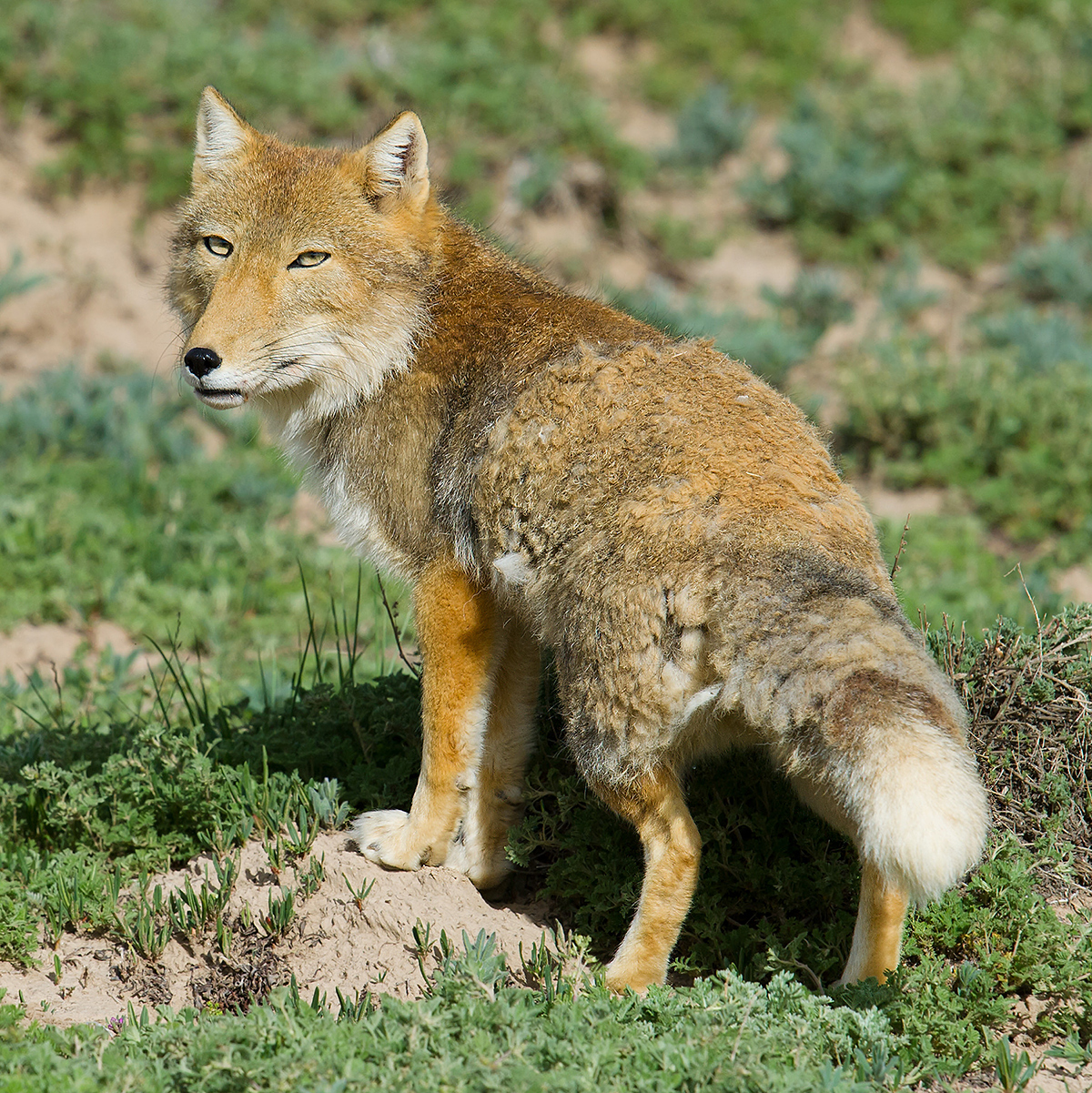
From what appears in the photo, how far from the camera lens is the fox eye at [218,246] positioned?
4883 millimetres

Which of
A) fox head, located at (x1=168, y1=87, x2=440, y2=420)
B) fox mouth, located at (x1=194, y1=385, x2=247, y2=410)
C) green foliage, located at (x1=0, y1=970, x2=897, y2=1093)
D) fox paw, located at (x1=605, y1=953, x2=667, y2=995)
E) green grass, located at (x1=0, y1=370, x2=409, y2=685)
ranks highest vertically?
fox head, located at (x1=168, y1=87, x2=440, y2=420)

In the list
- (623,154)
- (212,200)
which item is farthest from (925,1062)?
(623,154)

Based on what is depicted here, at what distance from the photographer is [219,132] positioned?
5152 millimetres

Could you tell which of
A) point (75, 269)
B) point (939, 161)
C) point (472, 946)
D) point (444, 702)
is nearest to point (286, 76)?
point (75, 269)

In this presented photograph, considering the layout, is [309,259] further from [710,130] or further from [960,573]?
[710,130]

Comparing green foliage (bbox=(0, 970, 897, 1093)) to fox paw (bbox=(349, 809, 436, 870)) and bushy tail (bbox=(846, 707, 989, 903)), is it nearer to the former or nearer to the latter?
bushy tail (bbox=(846, 707, 989, 903))

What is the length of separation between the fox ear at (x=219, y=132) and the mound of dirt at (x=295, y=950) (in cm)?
291

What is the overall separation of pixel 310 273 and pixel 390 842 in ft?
7.30

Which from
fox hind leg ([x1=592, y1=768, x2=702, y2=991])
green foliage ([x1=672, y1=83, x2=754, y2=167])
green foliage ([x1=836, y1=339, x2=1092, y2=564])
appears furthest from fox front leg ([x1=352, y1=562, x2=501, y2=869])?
green foliage ([x1=672, y1=83, x2=754, y2=167])

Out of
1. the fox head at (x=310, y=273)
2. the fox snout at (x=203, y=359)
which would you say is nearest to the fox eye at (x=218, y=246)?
the fox head at (x=310, y=273)

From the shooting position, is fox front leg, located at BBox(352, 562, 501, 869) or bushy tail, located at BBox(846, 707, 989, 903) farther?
fox front leg, located at BBox(352, 562, 501, 869)

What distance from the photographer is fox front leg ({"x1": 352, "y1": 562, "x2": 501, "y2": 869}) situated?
15.0 feet

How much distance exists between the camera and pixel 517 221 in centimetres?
1135

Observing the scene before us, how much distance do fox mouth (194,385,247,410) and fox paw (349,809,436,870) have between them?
169 centimetres
